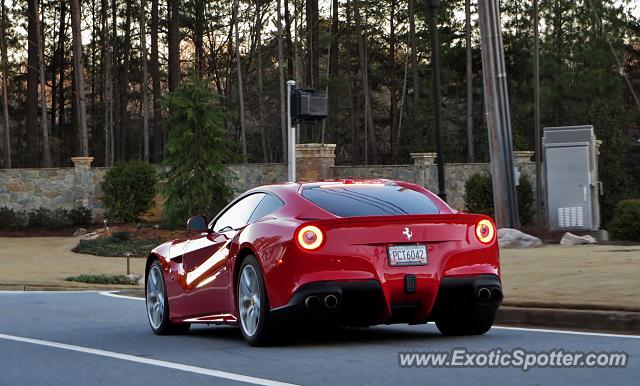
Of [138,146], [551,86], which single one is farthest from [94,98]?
[551,86]

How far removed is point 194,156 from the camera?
39469 mm

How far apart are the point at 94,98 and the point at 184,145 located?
133ft

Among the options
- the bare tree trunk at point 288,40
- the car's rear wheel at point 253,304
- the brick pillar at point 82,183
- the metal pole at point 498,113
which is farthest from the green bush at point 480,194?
the car's rear wheel at point 253,304

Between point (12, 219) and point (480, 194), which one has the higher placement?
point (480, 194)

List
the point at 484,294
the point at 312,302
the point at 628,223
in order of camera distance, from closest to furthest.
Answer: the point at 312,302 < the point at 484,294 < the point at 628,223

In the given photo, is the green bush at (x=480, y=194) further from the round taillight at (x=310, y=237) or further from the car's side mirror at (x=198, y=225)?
the round taillight at (x=310, y=237)

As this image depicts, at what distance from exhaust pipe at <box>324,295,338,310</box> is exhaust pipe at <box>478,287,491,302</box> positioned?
1237 millimetres

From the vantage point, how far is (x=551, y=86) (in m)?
59.8

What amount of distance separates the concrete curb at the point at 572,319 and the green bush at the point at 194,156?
87.2ft

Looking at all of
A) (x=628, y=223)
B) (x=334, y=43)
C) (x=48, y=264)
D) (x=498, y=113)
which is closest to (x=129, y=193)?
(x=48, y=264)

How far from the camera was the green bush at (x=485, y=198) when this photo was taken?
40.9 metres

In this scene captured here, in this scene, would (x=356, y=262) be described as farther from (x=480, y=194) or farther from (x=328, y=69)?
(x=328, y=69)

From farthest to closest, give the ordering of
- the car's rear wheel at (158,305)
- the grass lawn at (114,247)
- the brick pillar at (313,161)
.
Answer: the brick pillar at (313,161) → the grass lawn at (114,247) → the car's rear wheel at (158,305)

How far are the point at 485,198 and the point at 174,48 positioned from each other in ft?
88.0
